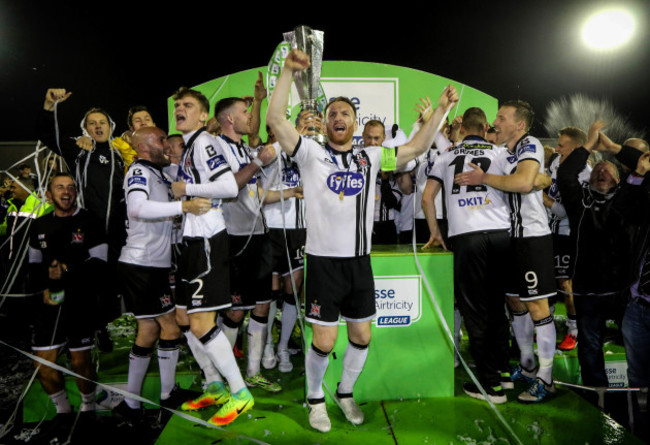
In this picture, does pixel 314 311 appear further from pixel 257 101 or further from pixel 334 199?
pixel 257 101

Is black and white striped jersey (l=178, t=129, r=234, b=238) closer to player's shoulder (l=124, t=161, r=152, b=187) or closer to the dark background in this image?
player's shoulder (l=124, t=161, r=152, b=187)

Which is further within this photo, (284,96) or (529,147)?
(529,147)

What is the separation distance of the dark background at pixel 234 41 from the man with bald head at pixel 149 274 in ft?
22.7

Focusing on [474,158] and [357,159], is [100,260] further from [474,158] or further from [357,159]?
[474,158]

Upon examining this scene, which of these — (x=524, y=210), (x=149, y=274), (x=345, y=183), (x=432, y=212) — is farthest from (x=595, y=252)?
(x=149, y=274)

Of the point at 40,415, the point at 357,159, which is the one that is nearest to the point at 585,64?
the point at 357,159

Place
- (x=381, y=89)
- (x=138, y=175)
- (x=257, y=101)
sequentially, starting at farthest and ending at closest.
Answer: (x=381, y=89) → (x=257, y=101) → (x=138, y=175)

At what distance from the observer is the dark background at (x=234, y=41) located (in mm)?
9320

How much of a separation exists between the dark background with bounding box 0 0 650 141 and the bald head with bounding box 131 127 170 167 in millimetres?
→ 6769

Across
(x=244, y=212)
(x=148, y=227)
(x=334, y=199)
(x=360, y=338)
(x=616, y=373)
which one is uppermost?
(x=334, y=199)

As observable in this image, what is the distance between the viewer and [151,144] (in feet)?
11.3

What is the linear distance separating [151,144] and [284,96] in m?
1.45

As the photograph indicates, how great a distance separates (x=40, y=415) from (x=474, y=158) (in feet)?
14.9

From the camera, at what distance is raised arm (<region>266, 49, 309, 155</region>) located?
2559 mm
